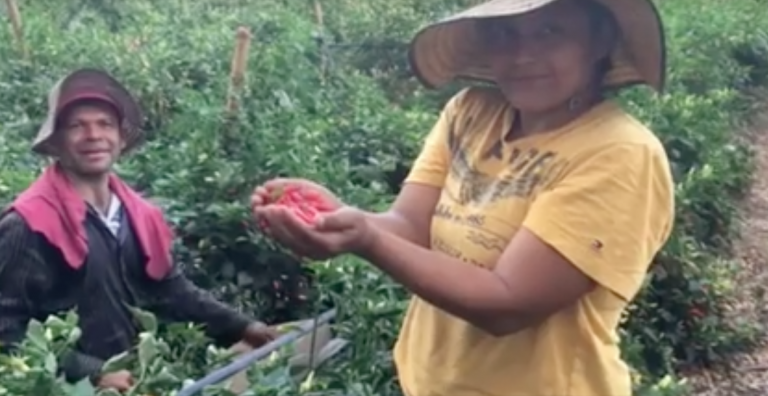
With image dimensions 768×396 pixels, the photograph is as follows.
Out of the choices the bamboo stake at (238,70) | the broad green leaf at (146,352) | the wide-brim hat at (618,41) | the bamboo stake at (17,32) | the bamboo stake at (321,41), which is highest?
the wide-brim hat at (618,41)

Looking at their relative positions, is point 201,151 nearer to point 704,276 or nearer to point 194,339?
point 194,339

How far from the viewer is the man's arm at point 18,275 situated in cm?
353

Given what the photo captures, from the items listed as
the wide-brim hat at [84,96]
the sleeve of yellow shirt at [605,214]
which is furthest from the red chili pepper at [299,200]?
the wide-brim hat at [84,96]

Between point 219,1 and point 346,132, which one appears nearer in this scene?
point 346,132

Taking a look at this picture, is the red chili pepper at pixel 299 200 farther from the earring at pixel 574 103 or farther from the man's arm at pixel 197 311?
the man's arm at pixel 197 311

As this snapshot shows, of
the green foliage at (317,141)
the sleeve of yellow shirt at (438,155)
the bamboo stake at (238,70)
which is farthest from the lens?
the bamboo stake at (238,70)

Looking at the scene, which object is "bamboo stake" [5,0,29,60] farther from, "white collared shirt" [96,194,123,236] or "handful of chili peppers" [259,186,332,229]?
"handful of chili peppers" [259,186,332,229]

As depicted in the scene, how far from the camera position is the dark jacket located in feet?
11.6

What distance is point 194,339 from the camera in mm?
3604

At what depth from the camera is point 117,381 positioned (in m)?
2.95

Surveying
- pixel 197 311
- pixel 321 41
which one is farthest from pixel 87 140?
pixel 321 41

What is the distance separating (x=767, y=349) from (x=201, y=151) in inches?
104

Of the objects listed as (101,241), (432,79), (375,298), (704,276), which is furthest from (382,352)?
(704,276)

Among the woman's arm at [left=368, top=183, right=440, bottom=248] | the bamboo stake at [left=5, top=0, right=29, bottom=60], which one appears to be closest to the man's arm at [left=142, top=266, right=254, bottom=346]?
the woman's arm at [left=368, top=183, right=440, bottom=248]
